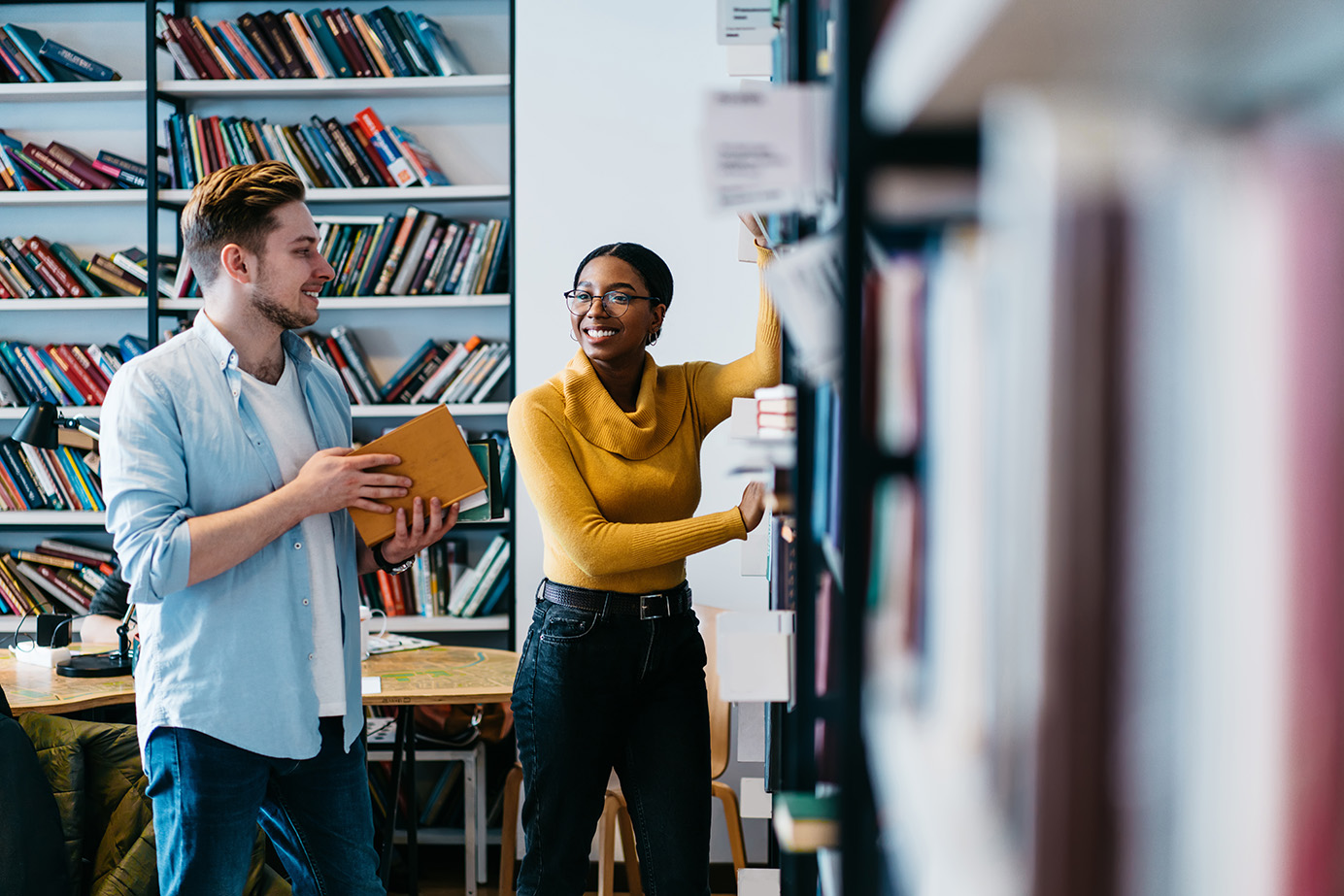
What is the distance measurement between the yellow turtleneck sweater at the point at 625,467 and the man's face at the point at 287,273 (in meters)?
0.40

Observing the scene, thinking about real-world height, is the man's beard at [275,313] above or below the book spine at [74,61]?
below

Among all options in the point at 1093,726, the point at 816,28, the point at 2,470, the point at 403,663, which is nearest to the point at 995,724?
the point at 1093,726

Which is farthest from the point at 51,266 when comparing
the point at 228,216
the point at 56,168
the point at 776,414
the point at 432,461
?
the point at 776,414

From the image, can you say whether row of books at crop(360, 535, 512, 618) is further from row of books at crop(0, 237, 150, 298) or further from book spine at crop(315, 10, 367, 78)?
book spine at crop(315, 10, 367, 78)

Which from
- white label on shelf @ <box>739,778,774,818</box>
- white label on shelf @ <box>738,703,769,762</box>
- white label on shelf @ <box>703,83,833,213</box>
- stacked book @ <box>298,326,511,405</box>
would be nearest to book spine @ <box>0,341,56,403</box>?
stacked book @ <box>298,326,511,405</box>

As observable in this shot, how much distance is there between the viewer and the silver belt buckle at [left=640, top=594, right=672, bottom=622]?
1.69 meters

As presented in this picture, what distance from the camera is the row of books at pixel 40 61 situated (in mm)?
3590

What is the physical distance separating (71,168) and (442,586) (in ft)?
6.35

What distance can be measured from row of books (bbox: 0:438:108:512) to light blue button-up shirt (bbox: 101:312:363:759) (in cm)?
242

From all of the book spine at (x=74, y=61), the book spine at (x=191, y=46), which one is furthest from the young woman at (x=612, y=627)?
the book spine at (x=74, y=61)

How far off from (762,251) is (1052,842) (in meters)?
1.24

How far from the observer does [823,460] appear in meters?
0.90

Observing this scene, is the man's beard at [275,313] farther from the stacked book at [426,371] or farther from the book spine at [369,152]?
the book spine at [369,152]

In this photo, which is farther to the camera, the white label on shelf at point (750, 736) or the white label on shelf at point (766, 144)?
the white label on shelf at point (750, 736)
